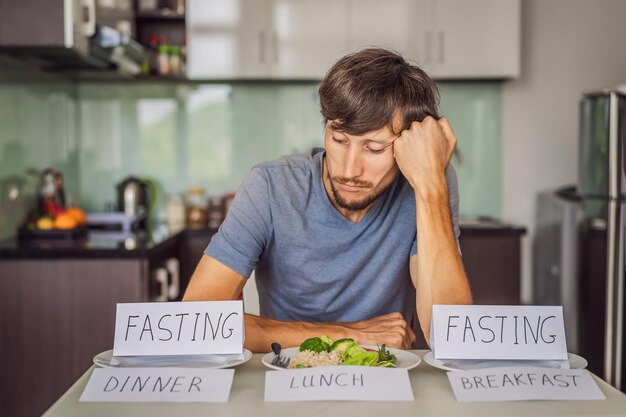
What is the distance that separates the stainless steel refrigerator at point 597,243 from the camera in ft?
10.5

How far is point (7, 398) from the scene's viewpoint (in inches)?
111

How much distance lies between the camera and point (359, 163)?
1.57 meters

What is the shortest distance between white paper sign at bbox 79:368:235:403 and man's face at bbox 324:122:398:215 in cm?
59

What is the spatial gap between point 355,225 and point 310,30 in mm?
2455

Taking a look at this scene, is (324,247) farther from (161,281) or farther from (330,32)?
(330,32)

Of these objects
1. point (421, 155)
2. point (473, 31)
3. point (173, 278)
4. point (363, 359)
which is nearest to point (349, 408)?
point (363, 359)

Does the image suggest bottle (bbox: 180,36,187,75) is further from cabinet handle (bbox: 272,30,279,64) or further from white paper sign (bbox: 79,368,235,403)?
white paper sign (bbox: 79,368,235,403)

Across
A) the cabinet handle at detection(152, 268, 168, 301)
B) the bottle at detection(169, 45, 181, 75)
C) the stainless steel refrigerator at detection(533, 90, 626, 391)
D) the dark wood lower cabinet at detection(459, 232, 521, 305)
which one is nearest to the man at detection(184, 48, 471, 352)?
the cabinet handle at detection(152, 268, 168, 301)

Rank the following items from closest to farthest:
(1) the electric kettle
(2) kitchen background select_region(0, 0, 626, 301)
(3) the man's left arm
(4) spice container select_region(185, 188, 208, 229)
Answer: (3) the man's left arm, (1) the electric kettle, (4) spice container select_region(185, 188, 208, 229), (2) kitchen background select_region(0, 0, 626, 301)

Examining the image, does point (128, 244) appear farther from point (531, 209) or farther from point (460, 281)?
point (531, 209)

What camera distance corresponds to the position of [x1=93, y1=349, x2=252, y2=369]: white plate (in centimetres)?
117

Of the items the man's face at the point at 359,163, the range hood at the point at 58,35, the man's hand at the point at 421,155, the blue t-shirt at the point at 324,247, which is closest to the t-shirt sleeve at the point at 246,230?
the blue t-shirt at the point at 324,247

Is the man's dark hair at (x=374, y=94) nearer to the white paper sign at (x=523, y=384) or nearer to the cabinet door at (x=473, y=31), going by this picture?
the white paper sign at (x=523, y=384)

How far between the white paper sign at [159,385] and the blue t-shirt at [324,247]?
610mm
